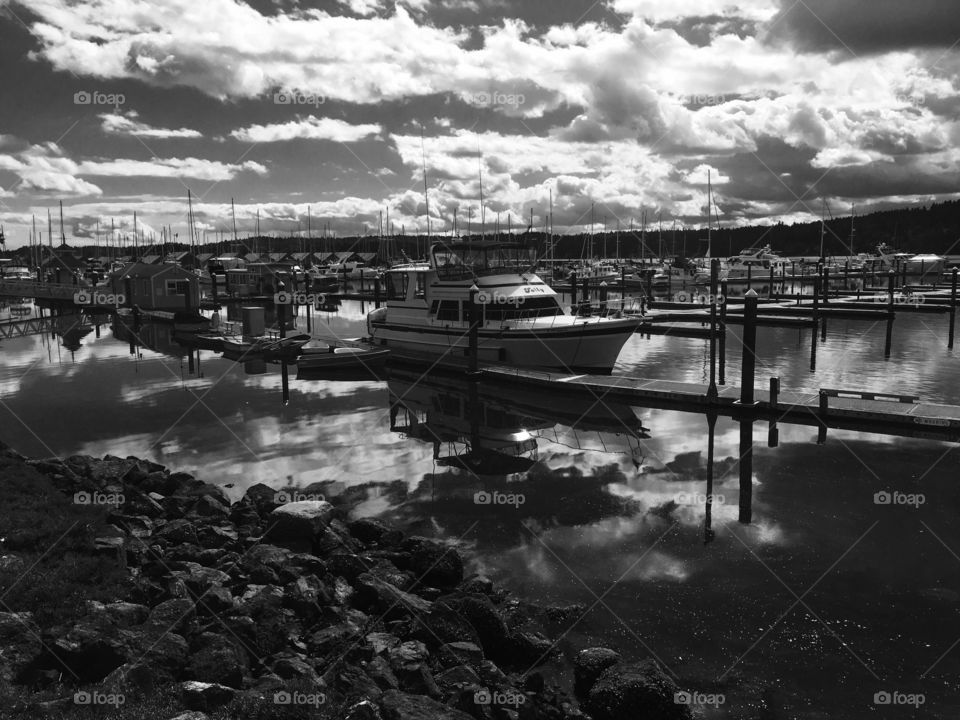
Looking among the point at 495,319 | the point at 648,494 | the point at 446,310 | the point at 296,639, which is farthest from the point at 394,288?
the point at 296,639

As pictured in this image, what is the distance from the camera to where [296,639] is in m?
8.17

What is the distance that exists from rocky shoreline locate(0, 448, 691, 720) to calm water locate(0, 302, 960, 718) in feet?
2.95

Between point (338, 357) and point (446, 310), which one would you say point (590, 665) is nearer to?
point (446, 310)

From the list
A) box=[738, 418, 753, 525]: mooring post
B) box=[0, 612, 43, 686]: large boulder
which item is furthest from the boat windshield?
box=[0, 612, 43, 686]: large boulder

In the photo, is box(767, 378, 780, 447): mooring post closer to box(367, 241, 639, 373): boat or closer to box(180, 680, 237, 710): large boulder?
box(367, 241, 639, 373): boat

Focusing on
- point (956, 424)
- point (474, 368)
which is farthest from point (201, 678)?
point (474, 368)

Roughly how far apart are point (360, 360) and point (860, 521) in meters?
21.2

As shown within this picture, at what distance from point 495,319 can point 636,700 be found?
20.4 m

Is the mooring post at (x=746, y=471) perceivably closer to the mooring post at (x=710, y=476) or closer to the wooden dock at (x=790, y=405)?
the mooring post at (x=710, y=476)

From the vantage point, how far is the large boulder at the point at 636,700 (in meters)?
7.25

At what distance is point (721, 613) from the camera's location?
9.34 meters

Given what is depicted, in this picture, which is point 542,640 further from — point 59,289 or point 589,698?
point 59,289

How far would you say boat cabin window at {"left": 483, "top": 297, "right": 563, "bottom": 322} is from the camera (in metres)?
26.8

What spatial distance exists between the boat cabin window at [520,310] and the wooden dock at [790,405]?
3420mm
